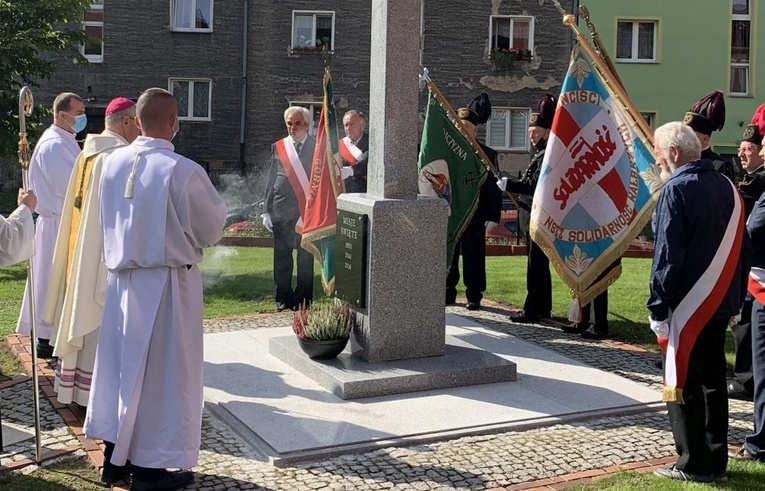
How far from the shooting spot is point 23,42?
51.1ft

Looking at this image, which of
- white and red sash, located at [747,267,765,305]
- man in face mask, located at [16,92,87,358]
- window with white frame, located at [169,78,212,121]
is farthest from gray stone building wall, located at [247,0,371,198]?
white and red sash, located at [747,267,765,305]

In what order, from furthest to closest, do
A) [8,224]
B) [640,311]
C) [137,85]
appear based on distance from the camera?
[137,85], [640,311], [8,224]

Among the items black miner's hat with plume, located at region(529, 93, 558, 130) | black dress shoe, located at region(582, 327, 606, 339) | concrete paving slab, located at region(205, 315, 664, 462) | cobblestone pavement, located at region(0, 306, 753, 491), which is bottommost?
cobblestone pavement, located at region(0, 306, 753, 491)

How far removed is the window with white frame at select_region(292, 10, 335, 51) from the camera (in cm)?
2995

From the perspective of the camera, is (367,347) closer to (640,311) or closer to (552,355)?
(552,355)

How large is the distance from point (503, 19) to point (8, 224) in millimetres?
27197

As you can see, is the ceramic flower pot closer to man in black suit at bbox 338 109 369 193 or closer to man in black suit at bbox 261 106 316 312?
man in black suit at bbox 261 106 316 312

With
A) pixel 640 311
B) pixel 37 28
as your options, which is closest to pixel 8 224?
pixel 640 311

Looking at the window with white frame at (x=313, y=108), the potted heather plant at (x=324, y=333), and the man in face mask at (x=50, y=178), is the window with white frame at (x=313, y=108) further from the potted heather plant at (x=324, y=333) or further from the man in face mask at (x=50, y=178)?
the potted heather plant at (x=324, y=333)

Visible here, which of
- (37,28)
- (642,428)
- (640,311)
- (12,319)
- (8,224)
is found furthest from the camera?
(37,28)

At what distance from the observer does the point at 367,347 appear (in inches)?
279

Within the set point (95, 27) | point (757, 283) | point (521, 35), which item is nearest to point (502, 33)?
point (521, 35)

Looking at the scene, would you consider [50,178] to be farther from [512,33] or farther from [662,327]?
[512,33]

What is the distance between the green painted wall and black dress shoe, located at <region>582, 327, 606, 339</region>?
76.6 ft
